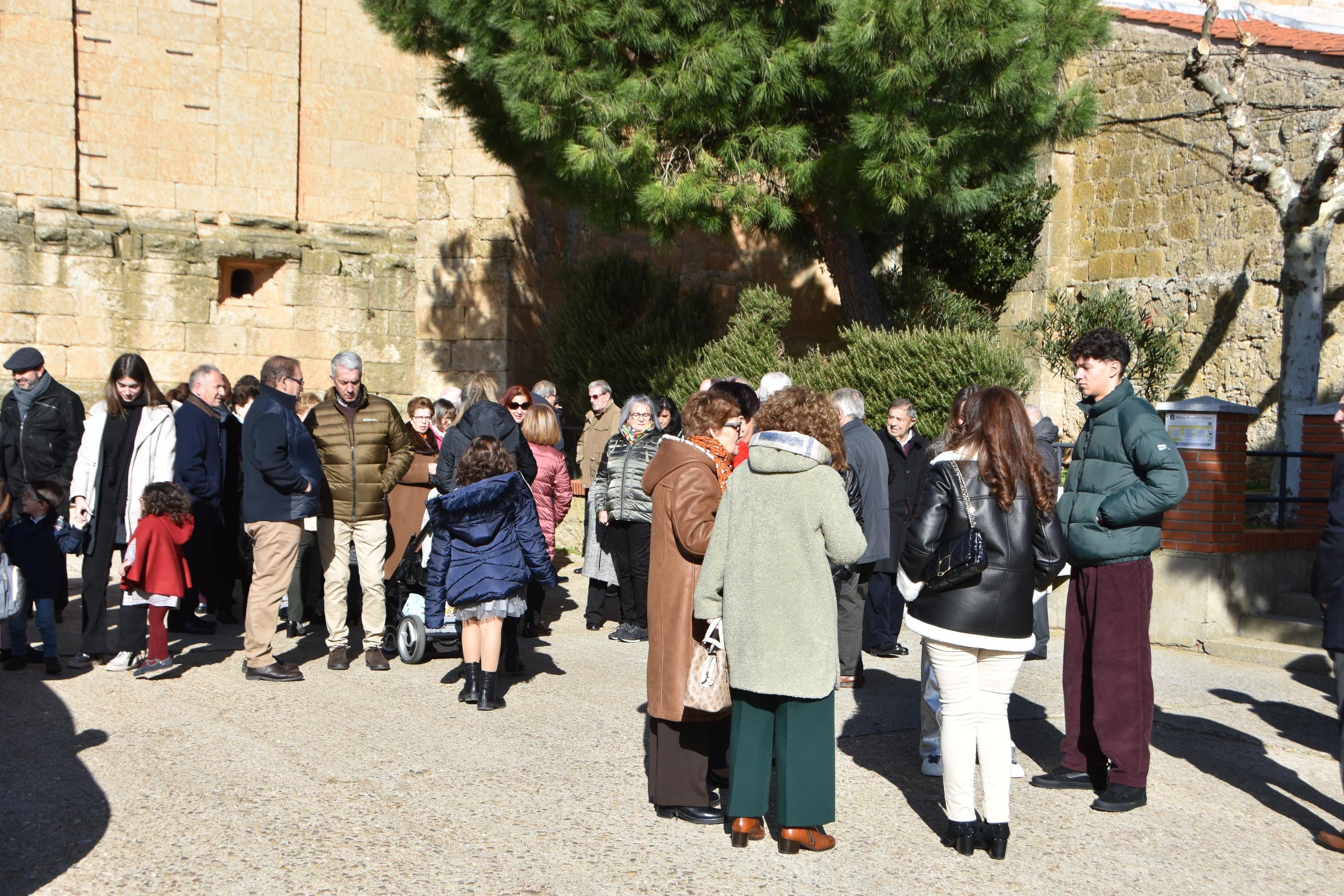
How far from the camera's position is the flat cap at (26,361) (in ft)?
22.1

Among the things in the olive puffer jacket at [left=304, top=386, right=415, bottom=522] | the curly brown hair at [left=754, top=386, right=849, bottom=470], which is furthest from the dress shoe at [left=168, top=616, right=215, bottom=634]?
the curly brown hair at [left=754, top=386, right=849, bottom=470]

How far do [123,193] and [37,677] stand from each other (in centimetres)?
877

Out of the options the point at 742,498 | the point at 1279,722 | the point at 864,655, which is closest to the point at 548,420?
the point at 864,655

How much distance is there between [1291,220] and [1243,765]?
858 centimetres

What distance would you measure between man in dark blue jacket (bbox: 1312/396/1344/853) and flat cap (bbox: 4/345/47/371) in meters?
6.64

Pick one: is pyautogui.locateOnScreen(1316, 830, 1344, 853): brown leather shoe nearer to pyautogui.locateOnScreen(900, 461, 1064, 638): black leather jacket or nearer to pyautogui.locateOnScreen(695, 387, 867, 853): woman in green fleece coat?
pyautogui.locateOnScreen(900, 461, 1064, 638): black leather jacket

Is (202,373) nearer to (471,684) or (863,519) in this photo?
(471,684)

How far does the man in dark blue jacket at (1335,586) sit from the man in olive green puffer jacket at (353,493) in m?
4.89

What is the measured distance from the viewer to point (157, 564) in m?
6.47

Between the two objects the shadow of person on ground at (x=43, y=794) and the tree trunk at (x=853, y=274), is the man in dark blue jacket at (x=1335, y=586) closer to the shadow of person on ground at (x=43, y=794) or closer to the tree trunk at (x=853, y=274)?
the shadow of person on ground at (x=43, y=794)

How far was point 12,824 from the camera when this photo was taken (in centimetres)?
417

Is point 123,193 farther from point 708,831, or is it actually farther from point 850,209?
point 708,831

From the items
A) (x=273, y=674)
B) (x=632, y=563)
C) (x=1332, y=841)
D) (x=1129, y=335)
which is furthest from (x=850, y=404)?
(x=1129, y=335)

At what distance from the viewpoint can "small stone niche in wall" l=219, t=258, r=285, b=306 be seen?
46.3ft
